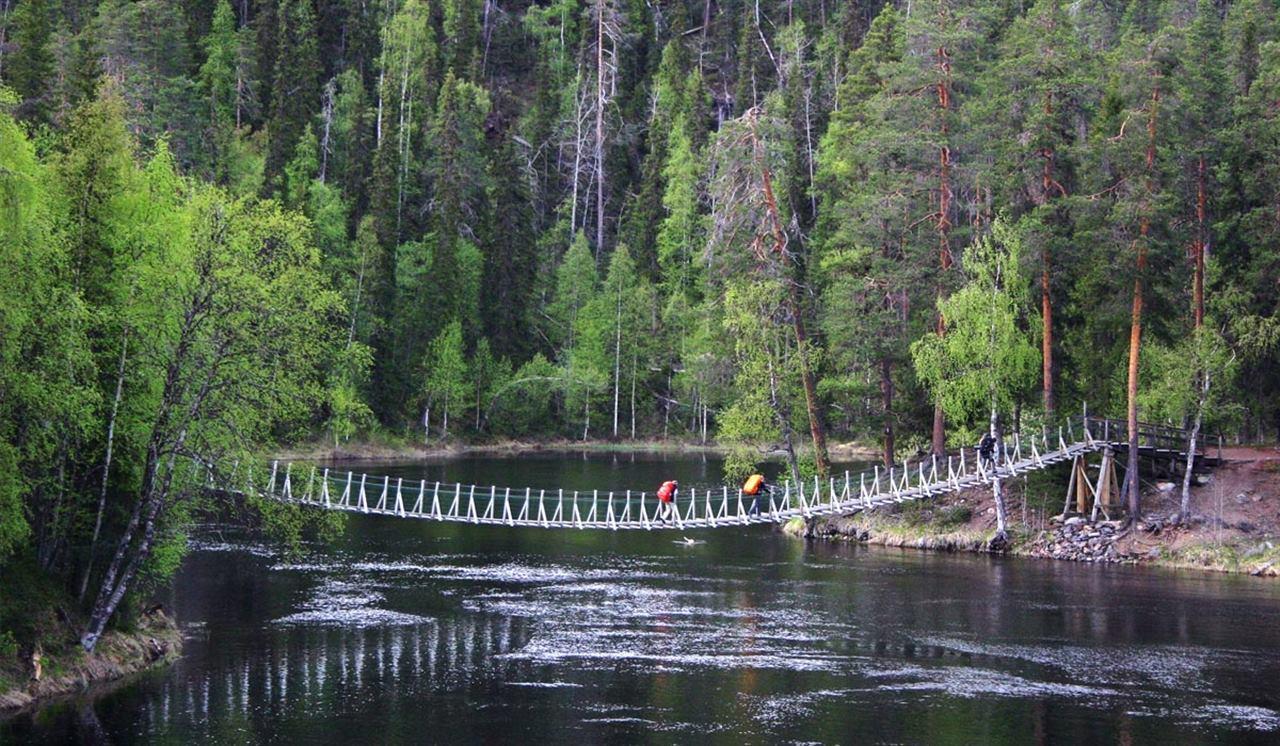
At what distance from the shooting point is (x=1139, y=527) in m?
38.9

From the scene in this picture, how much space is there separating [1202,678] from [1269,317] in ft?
56.9

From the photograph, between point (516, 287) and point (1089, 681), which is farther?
point (516, 287)

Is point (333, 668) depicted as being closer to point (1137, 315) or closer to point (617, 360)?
point (1137, 315)

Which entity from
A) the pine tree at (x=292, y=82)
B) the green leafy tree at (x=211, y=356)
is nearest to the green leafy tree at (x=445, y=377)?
the pine tree at (x=292, y=82)

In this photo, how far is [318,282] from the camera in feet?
90.2

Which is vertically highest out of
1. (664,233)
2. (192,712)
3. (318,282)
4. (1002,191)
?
(664,233)

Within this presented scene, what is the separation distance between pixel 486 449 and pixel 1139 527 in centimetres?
3996

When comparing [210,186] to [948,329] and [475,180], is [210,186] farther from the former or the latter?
[475,180]

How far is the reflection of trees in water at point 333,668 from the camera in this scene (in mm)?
22656

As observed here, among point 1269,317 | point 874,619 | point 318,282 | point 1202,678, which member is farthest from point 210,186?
point 1269,317

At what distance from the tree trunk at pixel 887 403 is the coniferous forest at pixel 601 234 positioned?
105mm

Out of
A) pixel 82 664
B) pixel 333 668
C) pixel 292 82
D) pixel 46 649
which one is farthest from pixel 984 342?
pixel 292 82

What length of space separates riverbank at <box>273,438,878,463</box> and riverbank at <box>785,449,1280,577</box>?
14.5 metres

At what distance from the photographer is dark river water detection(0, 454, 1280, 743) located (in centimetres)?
2166
